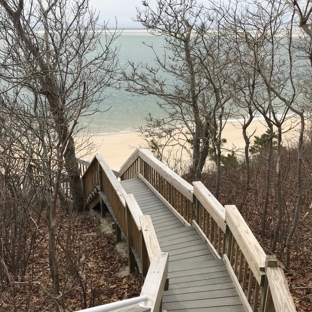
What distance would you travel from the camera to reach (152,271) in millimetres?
3555

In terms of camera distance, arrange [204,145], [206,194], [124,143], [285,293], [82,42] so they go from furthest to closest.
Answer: [124,143], [204,145], [82,42], [206,194], [285,293]

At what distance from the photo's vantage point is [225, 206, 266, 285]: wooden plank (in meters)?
3.68

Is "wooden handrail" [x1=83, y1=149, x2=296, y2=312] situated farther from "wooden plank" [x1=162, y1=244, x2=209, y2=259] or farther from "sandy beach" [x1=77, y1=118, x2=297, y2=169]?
"sandy beach" [x1=77, y1=118, x2=297, y2=169]

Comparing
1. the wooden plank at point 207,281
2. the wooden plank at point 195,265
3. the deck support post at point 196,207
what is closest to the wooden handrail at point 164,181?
the deck support post at point 196,207

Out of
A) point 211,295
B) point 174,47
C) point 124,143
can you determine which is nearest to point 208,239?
point 211,295

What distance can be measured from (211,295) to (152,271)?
52.3 inches

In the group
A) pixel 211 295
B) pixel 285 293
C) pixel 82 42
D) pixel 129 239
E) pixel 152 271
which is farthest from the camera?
pixel 82 42

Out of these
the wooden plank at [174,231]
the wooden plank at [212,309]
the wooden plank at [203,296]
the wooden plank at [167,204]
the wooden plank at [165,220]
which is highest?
the wooden plank at [167,204]

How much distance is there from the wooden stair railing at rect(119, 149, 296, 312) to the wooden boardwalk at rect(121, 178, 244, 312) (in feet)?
0.44

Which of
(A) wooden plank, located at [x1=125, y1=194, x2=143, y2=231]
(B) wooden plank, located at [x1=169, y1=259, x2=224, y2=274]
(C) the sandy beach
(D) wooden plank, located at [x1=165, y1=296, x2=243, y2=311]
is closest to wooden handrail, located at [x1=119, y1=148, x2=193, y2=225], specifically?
(A) wooden plank, located at [x1=125, y1=194, x2=143, y2=231]

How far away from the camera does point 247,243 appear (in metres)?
4.04

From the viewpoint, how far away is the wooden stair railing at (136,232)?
3.24 metres

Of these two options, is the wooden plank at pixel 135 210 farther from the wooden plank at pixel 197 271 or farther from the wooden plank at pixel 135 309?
the wooden plank at pixel 135 309

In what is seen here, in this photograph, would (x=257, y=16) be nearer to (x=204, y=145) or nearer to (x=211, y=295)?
(x=211, y=295)
